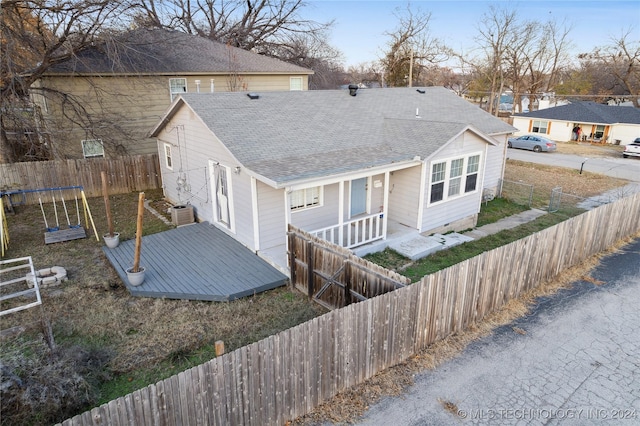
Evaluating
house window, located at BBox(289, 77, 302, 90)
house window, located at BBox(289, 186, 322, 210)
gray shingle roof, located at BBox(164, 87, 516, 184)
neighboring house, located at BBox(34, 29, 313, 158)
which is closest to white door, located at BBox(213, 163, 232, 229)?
gray shingle roof, located at BBox(164, 87, 516, 184)

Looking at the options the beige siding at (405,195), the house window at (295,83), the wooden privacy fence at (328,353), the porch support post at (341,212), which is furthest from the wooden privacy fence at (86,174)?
the wooden privacy fence at (328,353)

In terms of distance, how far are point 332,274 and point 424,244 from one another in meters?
4.55

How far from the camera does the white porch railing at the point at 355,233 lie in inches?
436

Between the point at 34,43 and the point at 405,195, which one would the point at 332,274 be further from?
the point at 34,43

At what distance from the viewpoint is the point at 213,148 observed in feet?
38.7

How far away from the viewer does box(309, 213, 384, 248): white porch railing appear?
1107 cm

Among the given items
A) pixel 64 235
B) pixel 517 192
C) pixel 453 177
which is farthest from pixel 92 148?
pixel 517 192

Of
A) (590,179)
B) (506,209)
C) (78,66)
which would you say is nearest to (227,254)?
(506,209)

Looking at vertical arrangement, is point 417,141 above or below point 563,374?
above

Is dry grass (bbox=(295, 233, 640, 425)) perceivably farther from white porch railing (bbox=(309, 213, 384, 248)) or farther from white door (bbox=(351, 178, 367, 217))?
white door (bbox=(351, 178, 367, 217))

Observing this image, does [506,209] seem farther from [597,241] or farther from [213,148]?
[213,148]

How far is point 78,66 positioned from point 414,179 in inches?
610

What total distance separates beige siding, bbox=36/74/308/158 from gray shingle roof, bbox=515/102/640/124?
99.2 ft

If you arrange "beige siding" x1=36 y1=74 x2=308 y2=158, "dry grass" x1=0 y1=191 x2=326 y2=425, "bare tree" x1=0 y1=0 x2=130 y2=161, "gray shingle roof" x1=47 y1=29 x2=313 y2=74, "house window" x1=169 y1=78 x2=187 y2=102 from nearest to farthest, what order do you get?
"dry grass" x1=0 y1=191 x2=326 y2=425 < "bare tree" x1=0 y1=0 x2=130 y2=161 < "gray shingle roof" x1=47 y1=29 x2=313 y2=74 < "beige siding" x1=36 y1=74 x2=308 y2=158 < "house window" x1=169 y1=78 x2=187 y2=102
